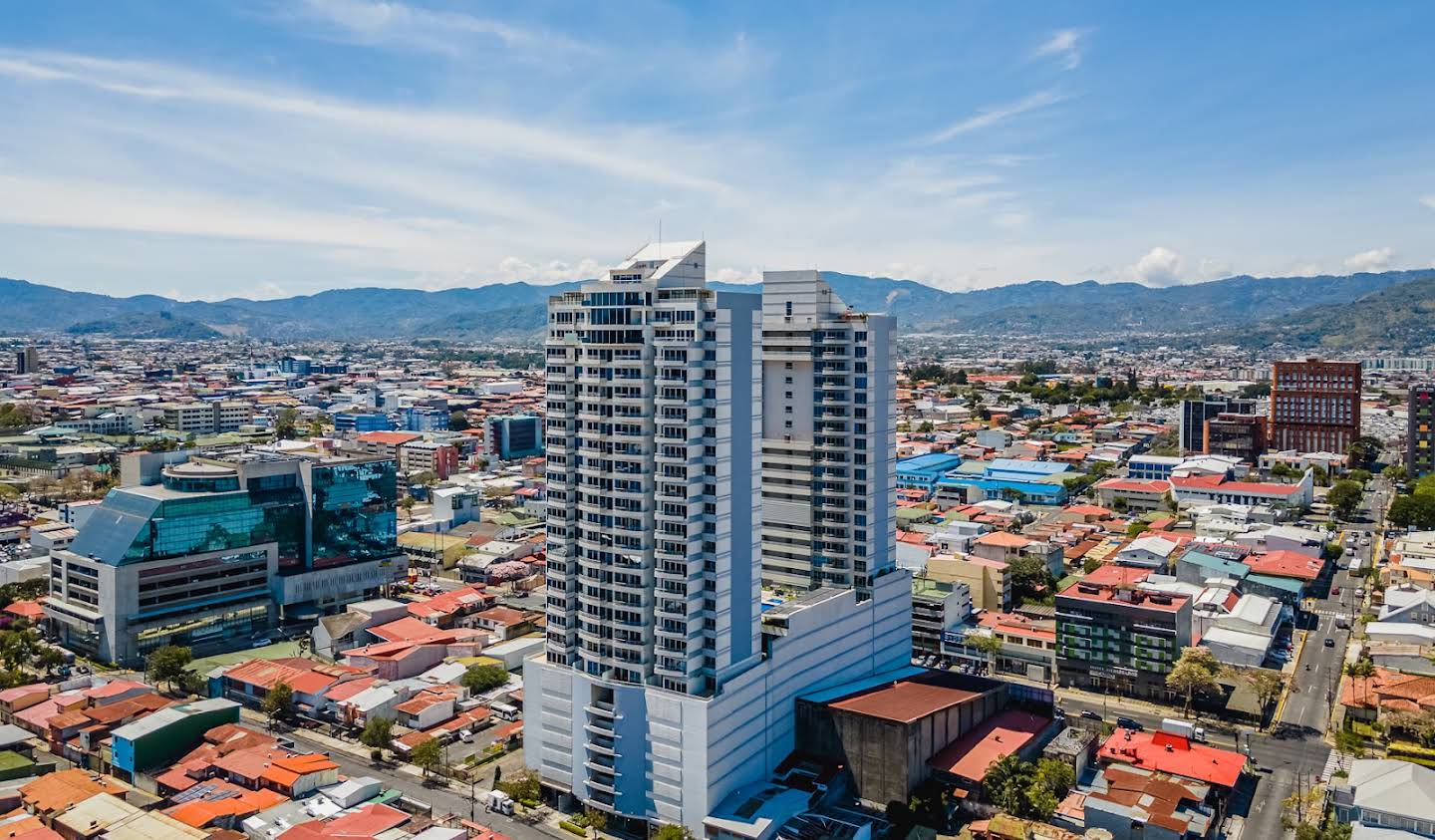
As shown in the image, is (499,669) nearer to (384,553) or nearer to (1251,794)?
(384,553)

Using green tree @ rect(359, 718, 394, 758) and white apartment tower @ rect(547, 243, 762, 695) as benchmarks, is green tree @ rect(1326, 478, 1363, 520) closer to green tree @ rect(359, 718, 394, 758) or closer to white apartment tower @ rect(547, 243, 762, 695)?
white apartment tower @ rect(547, 243, 762, 695)

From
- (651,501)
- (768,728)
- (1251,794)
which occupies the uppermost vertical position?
(651,501)

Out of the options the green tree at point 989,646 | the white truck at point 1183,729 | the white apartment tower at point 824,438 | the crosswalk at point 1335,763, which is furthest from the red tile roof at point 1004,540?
the crosswalk at point 1335,763

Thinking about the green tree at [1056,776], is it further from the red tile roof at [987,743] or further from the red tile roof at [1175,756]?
the red tile roof at [1175,756]

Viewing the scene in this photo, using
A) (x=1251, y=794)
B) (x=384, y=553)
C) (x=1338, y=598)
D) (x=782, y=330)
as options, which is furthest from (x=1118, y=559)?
(x=384, y=553)

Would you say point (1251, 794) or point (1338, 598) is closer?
point (1251, 794)
